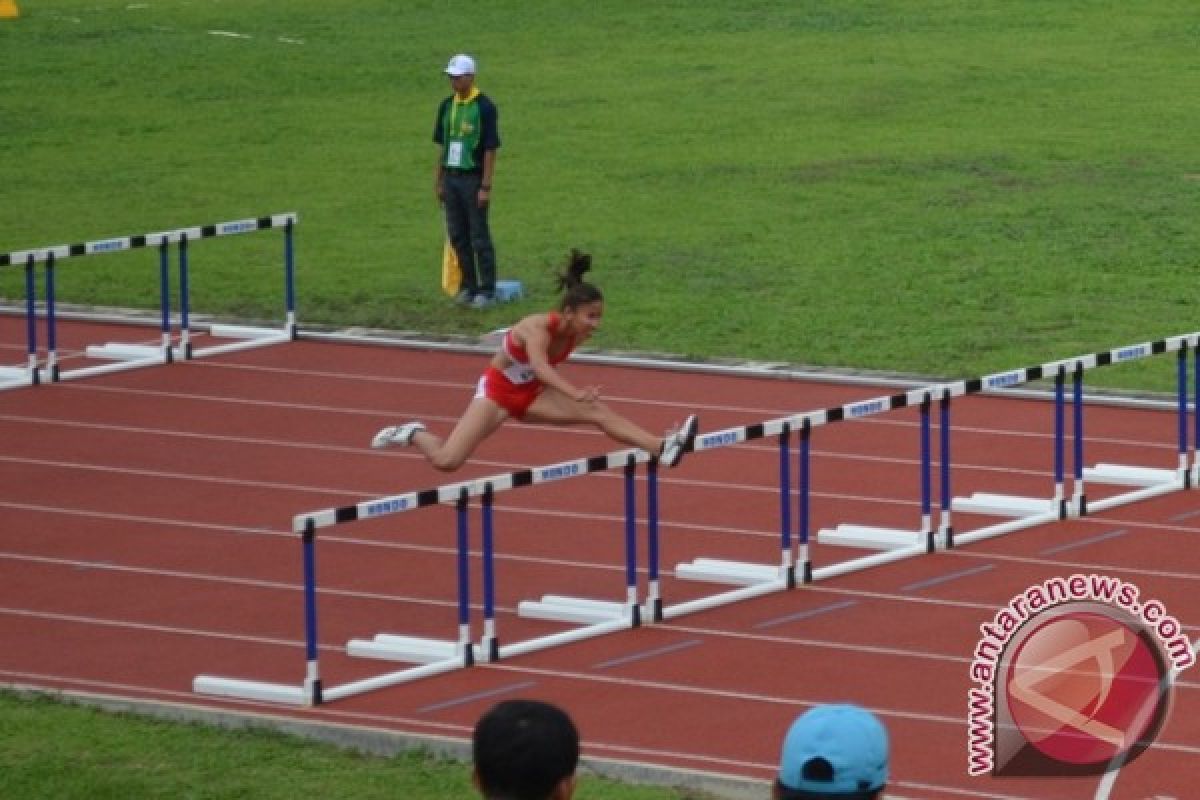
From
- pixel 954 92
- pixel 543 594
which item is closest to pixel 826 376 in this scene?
pixel 543 594

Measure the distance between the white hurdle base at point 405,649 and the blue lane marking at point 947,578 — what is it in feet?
7.52

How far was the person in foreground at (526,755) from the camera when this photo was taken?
568cm

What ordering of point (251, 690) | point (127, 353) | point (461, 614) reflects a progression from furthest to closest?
point (127, 353)
point (461, 614)
point (251, 690)

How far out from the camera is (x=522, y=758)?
5.69m

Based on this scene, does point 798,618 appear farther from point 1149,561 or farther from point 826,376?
point 826,376

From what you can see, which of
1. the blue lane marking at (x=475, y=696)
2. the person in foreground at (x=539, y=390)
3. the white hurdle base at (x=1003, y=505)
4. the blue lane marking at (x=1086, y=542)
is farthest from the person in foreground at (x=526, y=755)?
the white hurdle base at (x=1003, y=505)

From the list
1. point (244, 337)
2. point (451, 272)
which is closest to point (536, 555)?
point (244, 337)

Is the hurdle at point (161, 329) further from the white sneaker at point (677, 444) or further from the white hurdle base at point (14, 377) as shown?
the white sneaker at point (677, 444)

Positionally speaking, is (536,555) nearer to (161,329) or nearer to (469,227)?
(469,227)

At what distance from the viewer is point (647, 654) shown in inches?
508

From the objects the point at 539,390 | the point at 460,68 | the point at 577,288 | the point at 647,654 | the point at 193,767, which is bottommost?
the point at 193,767

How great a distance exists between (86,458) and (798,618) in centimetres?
519

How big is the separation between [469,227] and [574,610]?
792 centimetres

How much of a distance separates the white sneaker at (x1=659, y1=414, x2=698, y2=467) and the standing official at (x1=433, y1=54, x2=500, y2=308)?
751cm
